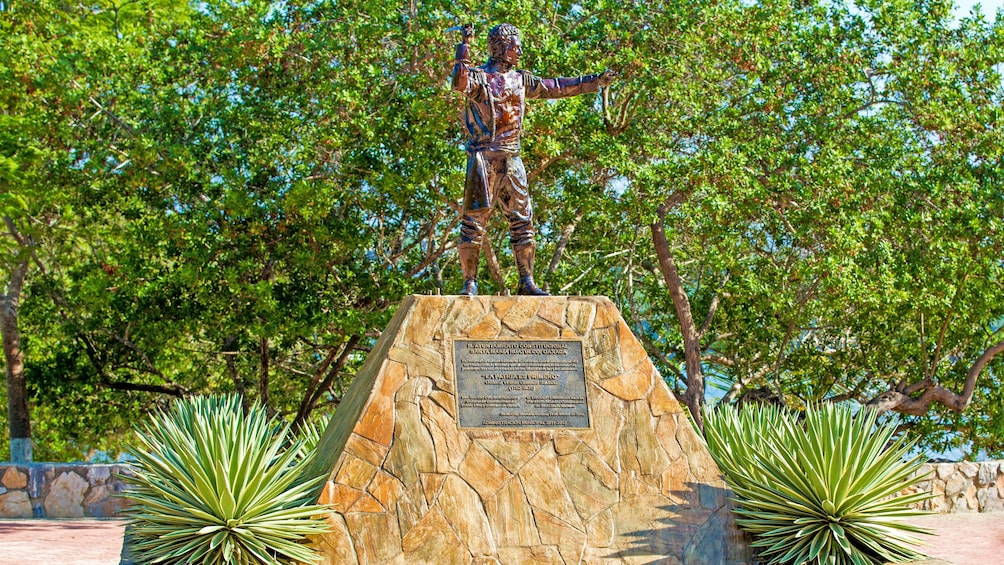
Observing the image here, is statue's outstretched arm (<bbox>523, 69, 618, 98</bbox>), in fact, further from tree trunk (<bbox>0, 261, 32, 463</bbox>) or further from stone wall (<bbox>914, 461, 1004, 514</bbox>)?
tree trunk (<bbox>0, 261, 32, 463</bbox>)

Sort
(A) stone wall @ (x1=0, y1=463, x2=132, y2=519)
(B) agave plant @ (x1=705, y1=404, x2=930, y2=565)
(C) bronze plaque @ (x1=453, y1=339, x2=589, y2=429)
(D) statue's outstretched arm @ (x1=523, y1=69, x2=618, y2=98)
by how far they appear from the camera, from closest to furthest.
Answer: (B) agave plant @ (x1=705, y1=404, x2=930, y2=565), (C) bronze plaque @ (x1=453, y1=339, x2=589, y2=429), (D) statue's outstretched arm @ (x1=523, y1=69, x2=618, y2=98), (A) stone wall @ (x1=0, y1=463, x2=132, y2=519)

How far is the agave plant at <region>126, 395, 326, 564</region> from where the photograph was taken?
6.14m

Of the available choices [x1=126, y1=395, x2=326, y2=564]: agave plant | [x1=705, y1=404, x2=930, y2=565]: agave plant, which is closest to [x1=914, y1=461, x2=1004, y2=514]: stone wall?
[x1=705, y1=404, x2=930, y2=565]: agave plant

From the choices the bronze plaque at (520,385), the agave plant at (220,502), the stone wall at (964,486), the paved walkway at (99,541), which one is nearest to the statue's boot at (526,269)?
the bronze plaque at (520,385)

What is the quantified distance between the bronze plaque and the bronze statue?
461 millimetres

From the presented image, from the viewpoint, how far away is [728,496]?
7.12m

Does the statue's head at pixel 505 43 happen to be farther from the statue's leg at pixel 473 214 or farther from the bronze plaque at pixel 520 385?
the bronze plaque at pixel 520 385

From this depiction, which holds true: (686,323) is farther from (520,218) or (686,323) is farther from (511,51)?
(511,51)

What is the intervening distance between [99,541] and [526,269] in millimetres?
4967

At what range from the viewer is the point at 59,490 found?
464 inches

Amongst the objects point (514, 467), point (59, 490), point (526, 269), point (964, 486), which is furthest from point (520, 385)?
point (964, 486)

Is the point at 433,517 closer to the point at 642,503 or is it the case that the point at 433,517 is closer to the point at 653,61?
the point at 642,503

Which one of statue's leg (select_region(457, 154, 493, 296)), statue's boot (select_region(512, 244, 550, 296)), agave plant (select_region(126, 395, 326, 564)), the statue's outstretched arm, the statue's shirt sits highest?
the statue's outstretched arm

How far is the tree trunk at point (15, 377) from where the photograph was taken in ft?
48.9
